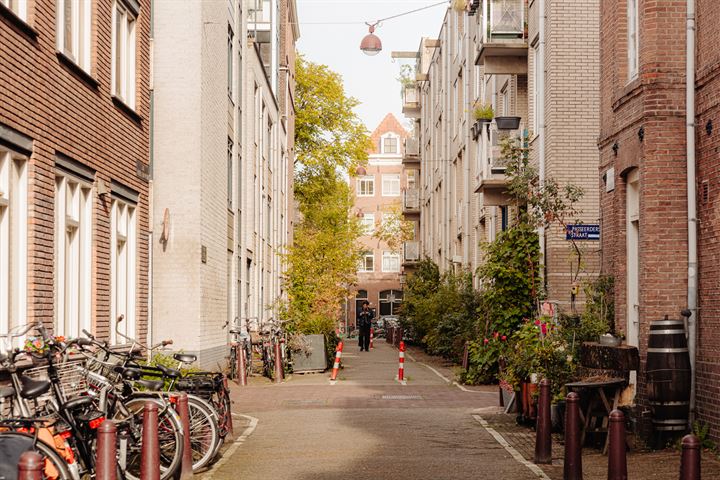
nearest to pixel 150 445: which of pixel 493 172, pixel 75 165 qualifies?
pixel 75 165

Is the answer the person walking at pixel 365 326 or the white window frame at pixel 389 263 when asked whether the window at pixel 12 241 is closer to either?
the person walking at pixel 365 326

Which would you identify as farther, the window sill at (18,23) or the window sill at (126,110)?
the window sill at (126,110)

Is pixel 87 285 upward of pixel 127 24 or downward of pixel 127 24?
downward

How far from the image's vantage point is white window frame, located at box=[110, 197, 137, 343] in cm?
1745

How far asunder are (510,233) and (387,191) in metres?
72.0

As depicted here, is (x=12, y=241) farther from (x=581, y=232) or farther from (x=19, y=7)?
(x=581, y=232)

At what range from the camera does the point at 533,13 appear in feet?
85.5

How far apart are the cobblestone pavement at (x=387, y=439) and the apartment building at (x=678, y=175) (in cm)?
148

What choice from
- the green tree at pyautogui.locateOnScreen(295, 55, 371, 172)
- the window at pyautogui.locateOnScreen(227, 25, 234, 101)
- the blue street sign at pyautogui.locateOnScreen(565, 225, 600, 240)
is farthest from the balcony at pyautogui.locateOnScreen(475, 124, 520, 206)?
the green tree at pyautogui.locateOnScreen(295, 55, 371, 172)

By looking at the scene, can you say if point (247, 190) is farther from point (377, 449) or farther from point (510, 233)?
point (377, 449)

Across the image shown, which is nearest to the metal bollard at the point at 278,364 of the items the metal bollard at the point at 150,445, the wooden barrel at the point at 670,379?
the wooden barrel at the point at 670,379

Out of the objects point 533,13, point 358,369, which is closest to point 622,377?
point 533,13

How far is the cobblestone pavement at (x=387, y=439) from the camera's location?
11531 mm

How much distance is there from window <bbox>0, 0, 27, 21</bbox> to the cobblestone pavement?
528 centimetres
